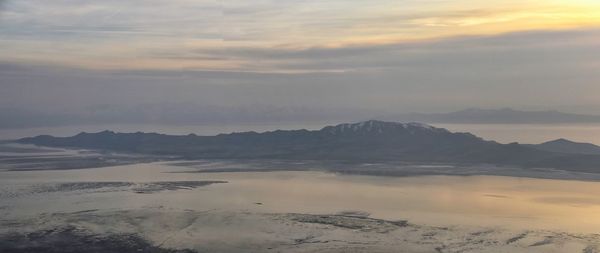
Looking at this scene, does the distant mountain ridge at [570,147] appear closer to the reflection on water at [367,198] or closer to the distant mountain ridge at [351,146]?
the distant mountain ridge at [351,146]

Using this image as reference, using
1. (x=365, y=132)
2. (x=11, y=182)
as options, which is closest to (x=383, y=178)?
(x=11, y=182)

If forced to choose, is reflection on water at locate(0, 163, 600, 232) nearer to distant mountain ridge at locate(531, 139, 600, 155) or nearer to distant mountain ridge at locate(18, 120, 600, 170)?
distant mountain ridge at locate(18, 120, 600, 170)

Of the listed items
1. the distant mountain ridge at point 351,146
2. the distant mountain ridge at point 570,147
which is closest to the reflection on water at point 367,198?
the distant mountain ridge at point 351,146

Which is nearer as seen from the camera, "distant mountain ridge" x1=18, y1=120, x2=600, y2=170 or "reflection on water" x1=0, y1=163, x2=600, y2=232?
"reflection on water" x1=0, y1=163, x2=600, y2=232

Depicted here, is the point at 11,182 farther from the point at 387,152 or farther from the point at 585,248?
the point at 387,152

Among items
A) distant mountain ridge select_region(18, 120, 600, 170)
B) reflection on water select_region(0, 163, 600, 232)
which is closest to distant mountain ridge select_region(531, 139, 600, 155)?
distant mountain ridge select_region(18, 120, 600, 170)

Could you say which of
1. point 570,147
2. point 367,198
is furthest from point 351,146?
point 367,198
